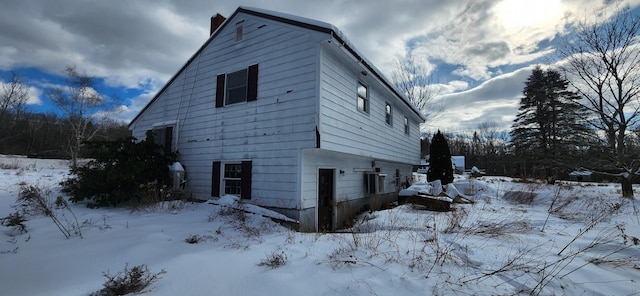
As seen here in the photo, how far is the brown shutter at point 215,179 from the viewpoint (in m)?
9.58

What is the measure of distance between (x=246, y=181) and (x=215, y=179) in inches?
64.4

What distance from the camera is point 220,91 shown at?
32.7 feet

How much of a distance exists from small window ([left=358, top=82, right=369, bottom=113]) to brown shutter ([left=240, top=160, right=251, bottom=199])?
4489 millimetres

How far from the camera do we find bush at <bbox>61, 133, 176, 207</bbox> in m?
8.69

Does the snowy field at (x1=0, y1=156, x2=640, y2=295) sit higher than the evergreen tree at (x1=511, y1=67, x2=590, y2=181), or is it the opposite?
the evergreen tree at (x1=511, y1=67, x2=590, y2=181)

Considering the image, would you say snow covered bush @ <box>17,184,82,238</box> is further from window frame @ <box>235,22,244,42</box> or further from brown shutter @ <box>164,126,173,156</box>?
window frame @ <box>235,22,244,42</box>

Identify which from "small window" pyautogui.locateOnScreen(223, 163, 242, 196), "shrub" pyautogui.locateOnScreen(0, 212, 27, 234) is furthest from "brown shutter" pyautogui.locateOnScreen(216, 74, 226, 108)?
"shrub" pyautogui.locateOnScreen(0, 212, 27, 234)

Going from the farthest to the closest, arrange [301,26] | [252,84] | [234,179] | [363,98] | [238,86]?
1. [363,98]
2. [238,86]
3. [234,179]
4. [252,84]
5. [301,26]

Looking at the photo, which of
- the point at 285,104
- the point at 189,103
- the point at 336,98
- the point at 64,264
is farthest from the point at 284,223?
the point at 189,103

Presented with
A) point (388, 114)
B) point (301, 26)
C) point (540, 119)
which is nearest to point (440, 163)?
point (388, 114)

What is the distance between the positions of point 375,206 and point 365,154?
321 cm

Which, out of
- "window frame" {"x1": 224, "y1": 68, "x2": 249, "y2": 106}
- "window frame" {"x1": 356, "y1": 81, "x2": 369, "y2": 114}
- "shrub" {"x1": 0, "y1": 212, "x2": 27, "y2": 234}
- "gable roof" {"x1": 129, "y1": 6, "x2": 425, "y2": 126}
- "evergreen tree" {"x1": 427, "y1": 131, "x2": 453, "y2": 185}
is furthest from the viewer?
"evergreen tree" {"x1": 427, "y1": 131, "x2": 453, "y2": 185}

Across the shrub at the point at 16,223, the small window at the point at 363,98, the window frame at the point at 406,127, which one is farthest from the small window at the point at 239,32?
the window frame at the point at 406,127

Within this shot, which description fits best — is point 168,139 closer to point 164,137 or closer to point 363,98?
point 164,137
